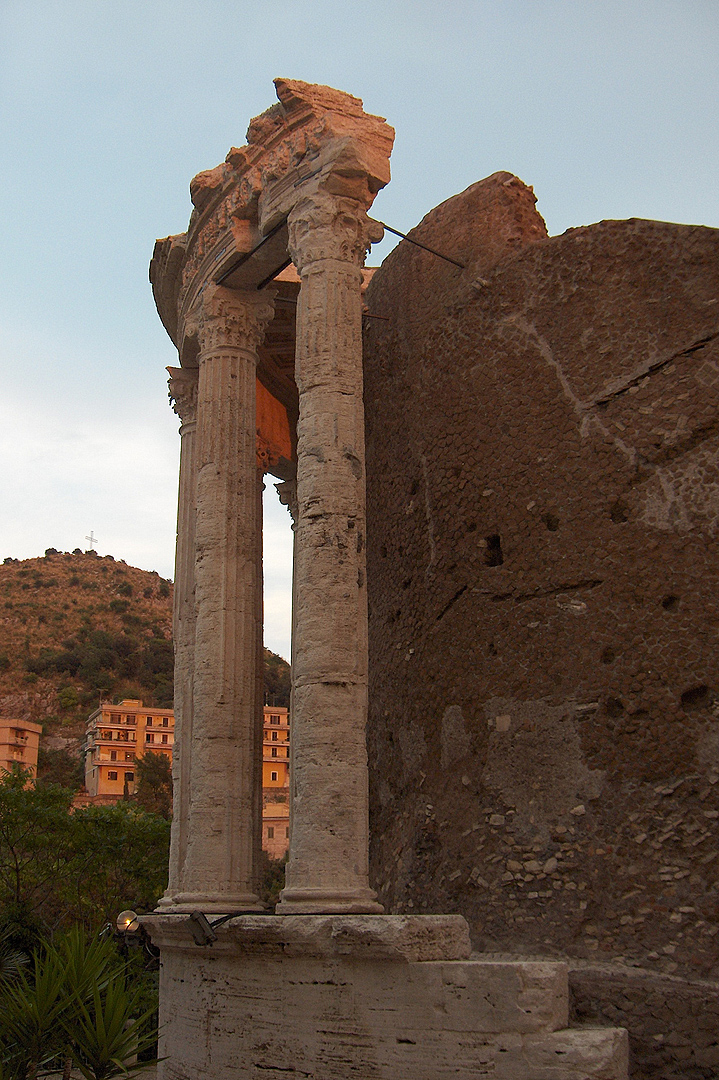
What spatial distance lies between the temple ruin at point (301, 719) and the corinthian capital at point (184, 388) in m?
0.03

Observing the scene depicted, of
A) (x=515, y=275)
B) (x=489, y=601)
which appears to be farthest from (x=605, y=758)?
(x=515, y=275)

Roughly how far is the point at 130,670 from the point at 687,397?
60.6m

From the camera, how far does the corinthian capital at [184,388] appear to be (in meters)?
13.8

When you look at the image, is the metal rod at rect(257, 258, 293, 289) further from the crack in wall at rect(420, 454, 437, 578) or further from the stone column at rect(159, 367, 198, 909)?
the crack in wall at rect(420, 454, 437, 578)

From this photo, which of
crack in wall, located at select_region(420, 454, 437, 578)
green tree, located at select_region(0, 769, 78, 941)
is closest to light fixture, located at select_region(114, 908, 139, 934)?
green tree, located at select_region(0, 769, 78, 941)

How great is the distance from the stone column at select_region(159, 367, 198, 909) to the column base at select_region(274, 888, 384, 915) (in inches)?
117

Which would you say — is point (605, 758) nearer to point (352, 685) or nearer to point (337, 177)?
point (352, 685)

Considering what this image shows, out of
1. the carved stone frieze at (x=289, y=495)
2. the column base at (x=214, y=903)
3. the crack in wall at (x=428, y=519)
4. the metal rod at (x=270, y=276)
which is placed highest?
the metal rod at (x=270, y=276)

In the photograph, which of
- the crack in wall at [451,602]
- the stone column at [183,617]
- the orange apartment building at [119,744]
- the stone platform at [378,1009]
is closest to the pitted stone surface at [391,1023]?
the stone platform at [378,1009]

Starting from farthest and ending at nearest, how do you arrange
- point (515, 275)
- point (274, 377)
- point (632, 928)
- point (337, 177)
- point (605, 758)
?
point (274, 377) → point (515, 275) → point (337, 177) → point (605, 758) → point (632, 928)

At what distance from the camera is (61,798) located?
2483cm

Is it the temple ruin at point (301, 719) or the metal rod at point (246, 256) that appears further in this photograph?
the metal rod at point (246, 256)

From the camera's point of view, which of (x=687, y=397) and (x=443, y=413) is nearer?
(x=687, y=397)

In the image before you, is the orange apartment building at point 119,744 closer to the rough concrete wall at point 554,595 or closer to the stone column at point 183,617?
the stone column at point 183,617
